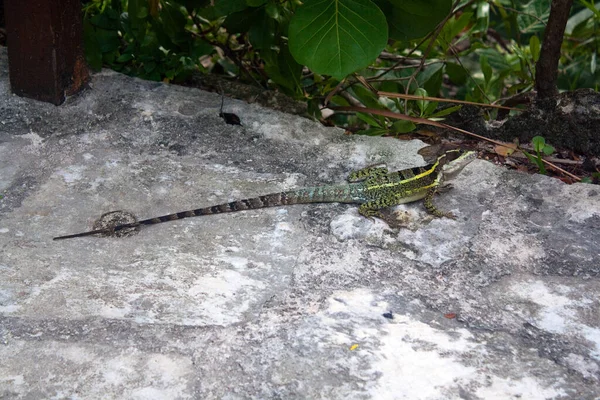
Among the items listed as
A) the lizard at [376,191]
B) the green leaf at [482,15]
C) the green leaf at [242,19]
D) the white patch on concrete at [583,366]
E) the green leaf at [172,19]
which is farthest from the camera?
the green leaf at [482,15]

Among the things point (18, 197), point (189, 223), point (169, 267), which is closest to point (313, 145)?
point (189, 223)

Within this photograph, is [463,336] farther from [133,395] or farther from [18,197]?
[18,197]

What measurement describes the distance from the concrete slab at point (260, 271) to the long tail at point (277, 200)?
0.17 ft

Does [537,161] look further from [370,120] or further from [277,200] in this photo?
[277,200]

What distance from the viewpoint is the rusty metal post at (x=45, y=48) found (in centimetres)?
373

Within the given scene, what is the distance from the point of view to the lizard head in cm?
366

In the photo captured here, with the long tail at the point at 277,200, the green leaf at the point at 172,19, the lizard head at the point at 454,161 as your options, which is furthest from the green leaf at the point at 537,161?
the green leaf at the point at 172,19

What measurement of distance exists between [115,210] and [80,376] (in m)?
1.19

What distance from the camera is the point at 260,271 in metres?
2.96

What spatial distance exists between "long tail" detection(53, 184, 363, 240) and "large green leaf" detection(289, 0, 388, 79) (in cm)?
60

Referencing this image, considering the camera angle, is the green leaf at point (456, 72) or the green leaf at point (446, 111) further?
the green leaf at point (456, 72)

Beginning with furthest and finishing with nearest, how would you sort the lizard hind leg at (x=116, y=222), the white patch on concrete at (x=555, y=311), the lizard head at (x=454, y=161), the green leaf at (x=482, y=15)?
the green leaf at (x=482, y=15) < the lizard head at (x=454, y=161) < the lizard hind leg at (x=116, y=222) < the white patch on concrete at (x=555, y=311)

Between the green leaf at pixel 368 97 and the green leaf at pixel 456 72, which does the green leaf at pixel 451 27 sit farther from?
the green leaf at pixel 368 97

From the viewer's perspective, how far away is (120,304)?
2701 mm
